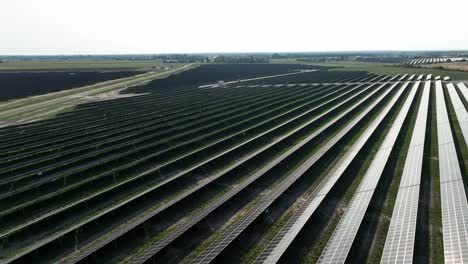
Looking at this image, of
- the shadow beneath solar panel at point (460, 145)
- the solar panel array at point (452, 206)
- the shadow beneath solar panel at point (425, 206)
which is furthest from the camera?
the shadow beneath solar panel at point (460, 145)

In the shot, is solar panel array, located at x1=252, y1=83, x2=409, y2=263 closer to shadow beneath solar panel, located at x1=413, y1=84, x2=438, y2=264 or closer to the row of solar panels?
the row of solar panels

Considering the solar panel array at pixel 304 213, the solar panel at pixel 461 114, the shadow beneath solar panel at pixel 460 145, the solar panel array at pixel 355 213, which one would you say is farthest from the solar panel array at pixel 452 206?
the solar panel array at pixel 304 213

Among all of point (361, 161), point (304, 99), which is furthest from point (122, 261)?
point (304, 99)

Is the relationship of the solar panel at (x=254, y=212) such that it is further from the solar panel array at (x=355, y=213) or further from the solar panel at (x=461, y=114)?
the solar panel at (x=461, y=114)

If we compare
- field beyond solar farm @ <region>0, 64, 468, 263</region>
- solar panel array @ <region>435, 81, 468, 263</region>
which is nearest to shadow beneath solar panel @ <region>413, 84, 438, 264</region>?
field beyond solar farm @ <region>0, 64, 468, 263</region>

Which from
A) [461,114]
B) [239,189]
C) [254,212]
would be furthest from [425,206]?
[461,114]

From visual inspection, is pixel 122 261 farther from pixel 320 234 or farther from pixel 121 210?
pixel 320 234
